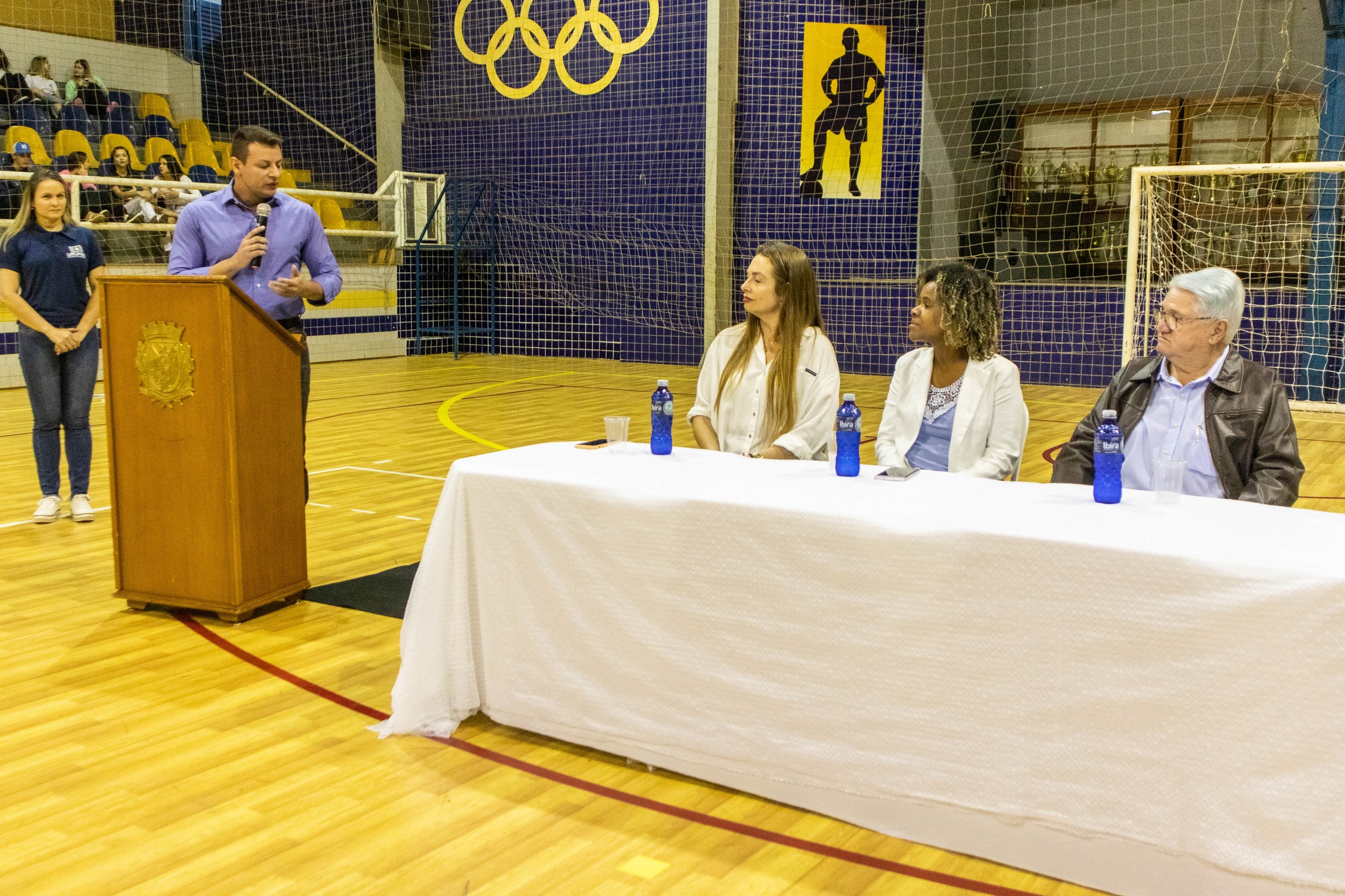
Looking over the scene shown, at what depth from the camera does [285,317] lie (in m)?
4.30

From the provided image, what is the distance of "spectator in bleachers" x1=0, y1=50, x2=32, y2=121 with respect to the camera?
12109mm

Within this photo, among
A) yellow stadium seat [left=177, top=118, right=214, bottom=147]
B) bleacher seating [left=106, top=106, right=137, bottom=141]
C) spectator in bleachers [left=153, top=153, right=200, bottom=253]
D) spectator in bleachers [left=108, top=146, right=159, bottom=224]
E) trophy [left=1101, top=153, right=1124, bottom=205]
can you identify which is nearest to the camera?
spectator in bleachers [left=108, top=146, right=159, bottom=224]

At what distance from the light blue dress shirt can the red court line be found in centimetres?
107

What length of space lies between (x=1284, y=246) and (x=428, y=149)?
9757 millimetres

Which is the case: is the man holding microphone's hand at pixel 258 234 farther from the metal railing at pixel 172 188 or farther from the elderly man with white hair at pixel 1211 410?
the metal railing at pixel 172 188

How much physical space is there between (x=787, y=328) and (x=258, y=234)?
1.84 metres

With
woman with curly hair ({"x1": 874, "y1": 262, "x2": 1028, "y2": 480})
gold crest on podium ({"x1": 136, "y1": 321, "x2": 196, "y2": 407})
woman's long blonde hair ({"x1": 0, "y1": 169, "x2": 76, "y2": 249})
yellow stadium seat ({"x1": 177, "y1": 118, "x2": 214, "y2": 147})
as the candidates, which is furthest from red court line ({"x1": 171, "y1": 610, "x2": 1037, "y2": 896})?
yellow stadium seat ({"x1": 177, "y1": 118, "x2": 214, "y2": 147})

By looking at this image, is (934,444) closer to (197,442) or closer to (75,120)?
(197,442)

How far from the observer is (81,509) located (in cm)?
535

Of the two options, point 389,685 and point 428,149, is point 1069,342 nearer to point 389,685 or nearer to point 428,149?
point 428,149

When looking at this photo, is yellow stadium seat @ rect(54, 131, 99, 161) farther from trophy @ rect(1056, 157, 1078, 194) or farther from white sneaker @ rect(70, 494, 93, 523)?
trophy @ rect(1056, 157, 1078, 194)

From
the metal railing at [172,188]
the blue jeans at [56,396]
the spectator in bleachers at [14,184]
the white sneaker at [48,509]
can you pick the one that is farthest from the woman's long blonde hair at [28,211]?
the spectator in bleachers at [14,184]

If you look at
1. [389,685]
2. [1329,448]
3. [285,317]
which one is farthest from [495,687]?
[1329,448]

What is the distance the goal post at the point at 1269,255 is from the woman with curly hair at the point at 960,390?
6.50m
